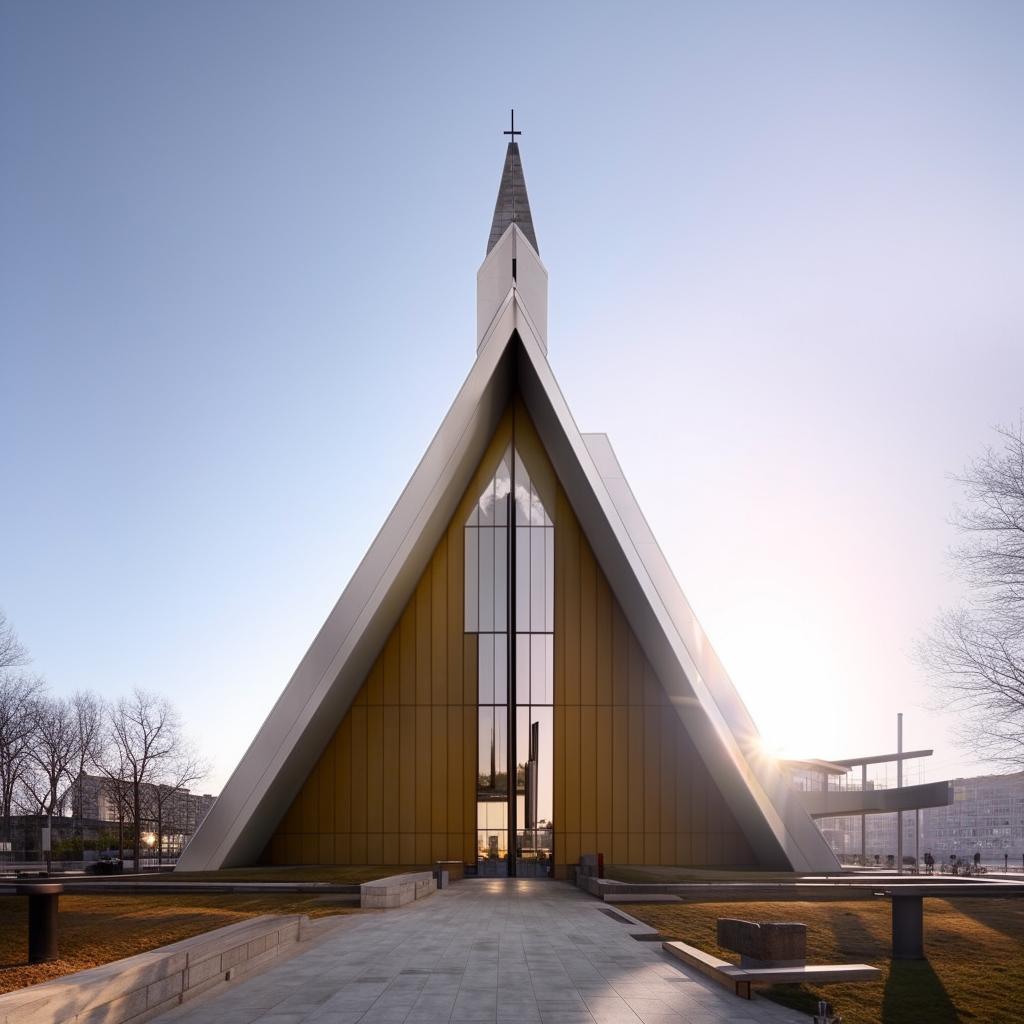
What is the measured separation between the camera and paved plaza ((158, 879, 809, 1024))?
25.9 ft

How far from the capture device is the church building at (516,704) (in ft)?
83.3

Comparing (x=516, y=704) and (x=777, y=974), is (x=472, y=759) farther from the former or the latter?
(x=777, y=974)

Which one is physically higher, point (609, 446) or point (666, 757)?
point (609, 446)

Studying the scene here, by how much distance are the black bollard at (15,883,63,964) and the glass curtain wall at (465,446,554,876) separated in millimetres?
17518

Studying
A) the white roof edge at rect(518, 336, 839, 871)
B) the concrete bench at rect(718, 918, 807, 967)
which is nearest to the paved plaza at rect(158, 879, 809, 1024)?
the concrete bench at rect(718, 918, 807, 967)

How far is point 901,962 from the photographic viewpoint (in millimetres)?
10492

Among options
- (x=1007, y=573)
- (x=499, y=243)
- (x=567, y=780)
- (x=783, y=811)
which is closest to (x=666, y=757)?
(x=567, y=780)

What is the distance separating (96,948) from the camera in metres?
10.4

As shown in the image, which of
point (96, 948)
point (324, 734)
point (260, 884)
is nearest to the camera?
point (96, 948)

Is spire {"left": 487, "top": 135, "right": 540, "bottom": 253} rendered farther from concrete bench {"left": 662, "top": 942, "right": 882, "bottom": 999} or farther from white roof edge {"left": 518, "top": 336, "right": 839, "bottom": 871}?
concrete bench {"left": 662, "top": 942, "right": 882, "bottom": 999}

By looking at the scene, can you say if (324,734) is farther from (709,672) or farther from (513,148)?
(513,148)

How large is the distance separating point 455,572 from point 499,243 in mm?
9361

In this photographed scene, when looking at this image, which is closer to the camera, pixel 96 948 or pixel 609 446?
pixel 96 948

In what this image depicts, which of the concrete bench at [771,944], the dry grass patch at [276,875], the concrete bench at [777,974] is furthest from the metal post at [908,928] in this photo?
the dry grass patch at [276,875]
